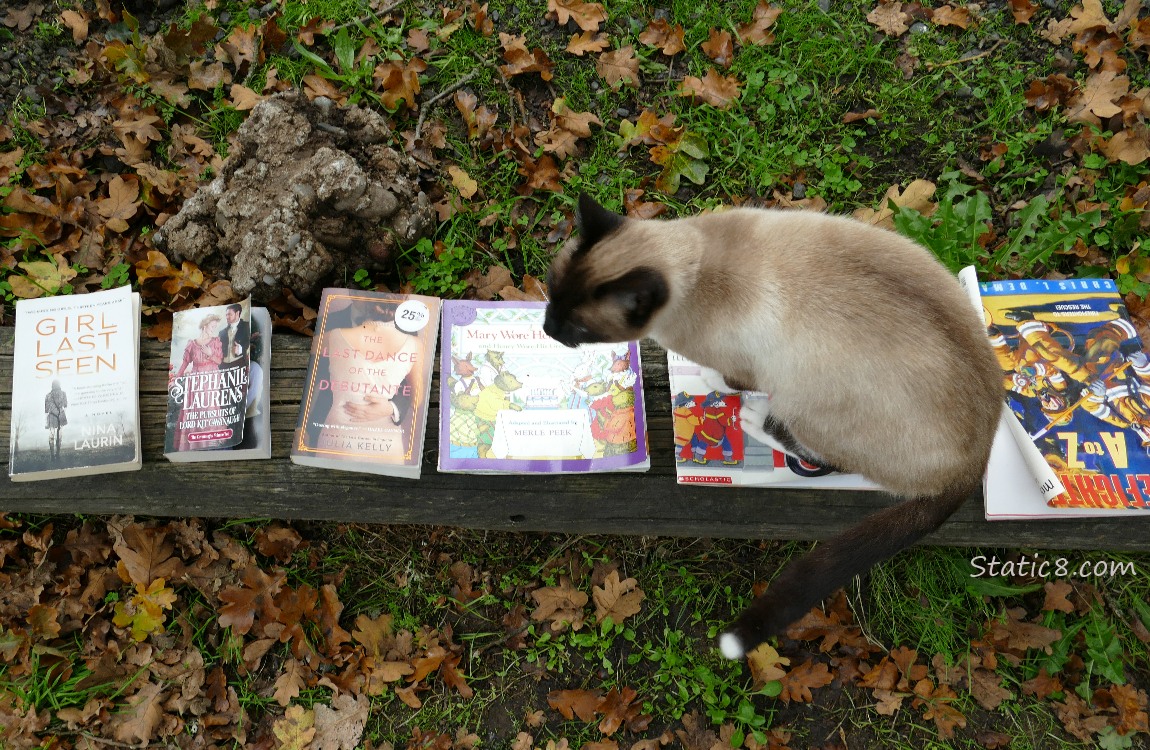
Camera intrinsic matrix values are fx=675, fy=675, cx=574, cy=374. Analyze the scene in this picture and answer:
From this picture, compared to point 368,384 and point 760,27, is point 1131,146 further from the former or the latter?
point 368,384

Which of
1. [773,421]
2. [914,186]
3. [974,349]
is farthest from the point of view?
[914,186]

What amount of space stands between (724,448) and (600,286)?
83cm

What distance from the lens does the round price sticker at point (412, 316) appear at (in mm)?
2566

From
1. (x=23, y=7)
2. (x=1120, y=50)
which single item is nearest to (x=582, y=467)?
(x=1120, y=50)

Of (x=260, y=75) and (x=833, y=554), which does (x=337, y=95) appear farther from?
(x=833, y=554)

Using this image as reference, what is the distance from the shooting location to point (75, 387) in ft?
7.99

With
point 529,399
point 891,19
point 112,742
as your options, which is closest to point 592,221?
point 529,399

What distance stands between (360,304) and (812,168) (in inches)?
89.8

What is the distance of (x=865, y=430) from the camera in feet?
6.35

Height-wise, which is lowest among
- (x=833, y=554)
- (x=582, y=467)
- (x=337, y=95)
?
(x=833, y=554)

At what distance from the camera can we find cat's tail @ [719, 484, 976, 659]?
182cm

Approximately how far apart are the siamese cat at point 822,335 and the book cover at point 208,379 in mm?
1179

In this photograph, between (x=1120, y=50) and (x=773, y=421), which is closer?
(x=773, y=421)

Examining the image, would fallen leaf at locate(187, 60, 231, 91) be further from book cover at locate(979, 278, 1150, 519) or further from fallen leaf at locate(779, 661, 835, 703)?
fallen leaf at locate(779, 661, 835, 703)
